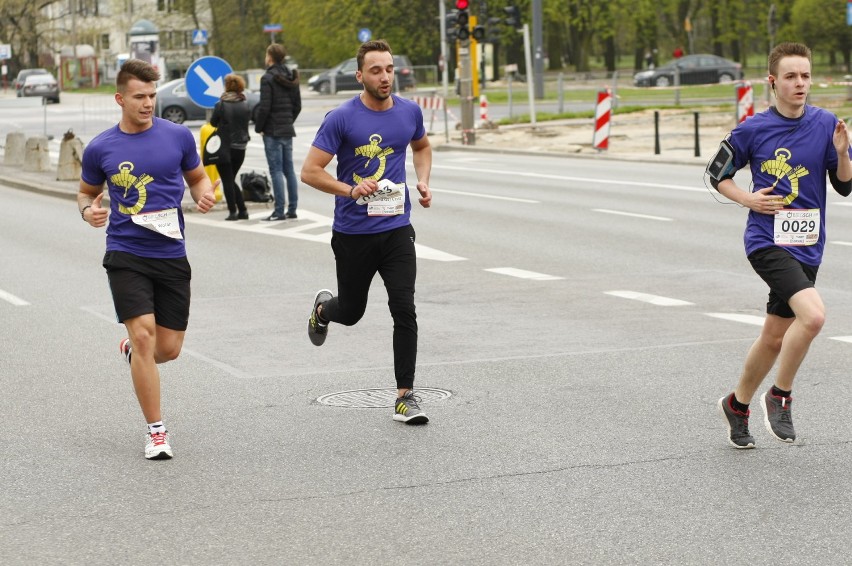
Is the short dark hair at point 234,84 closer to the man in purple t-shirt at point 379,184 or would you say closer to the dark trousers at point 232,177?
the dark trousers at point 232,177

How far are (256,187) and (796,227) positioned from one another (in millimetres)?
14813

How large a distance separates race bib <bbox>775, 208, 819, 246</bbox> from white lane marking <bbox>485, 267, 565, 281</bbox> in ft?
21.5

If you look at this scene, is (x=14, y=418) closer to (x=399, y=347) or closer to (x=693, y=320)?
(x=399, y=347)

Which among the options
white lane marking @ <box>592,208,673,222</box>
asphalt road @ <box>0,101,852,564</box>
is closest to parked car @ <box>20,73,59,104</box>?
white lane marking @ <box>592,208,673,222</box>

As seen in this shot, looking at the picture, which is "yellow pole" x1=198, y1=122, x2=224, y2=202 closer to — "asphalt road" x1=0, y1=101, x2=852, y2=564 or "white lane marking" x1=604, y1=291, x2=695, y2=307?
"asphalt road" x1=0, y1=101, x2=852, y2=564

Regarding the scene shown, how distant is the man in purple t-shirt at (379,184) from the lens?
7.57 m

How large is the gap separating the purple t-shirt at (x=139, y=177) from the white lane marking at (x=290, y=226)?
8.53 meters

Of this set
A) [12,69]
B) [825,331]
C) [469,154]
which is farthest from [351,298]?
[12,69]

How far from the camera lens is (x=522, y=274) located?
1360cm

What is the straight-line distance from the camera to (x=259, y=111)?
18.1 metres

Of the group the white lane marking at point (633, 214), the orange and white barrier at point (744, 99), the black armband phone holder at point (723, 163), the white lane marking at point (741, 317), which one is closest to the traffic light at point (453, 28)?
the orange and white barrier at point (744, 99)

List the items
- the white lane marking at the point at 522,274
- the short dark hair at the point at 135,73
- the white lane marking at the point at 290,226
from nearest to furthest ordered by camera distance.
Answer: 1. the short dark hair at the point at 135,73
2. the white lane marking at the point at 522,274
3. the white lane marking at the point at 290,226

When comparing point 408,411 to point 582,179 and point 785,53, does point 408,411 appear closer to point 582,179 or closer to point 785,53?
point 785,53

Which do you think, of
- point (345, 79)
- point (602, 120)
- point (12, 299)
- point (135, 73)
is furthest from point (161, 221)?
point (345, 79)
